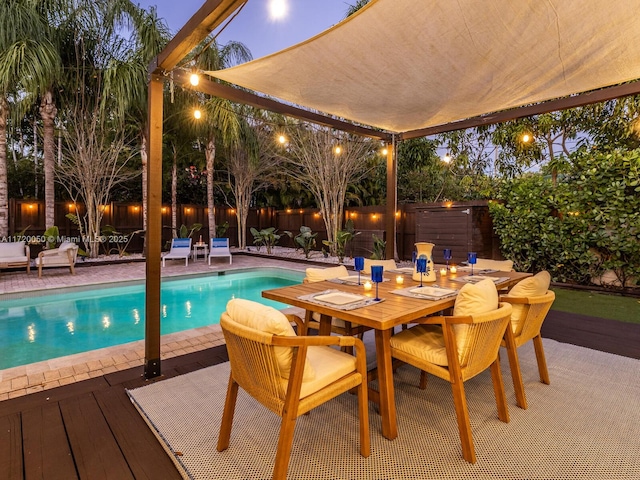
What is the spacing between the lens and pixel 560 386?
248 cm

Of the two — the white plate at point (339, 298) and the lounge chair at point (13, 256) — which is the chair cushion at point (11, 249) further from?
the white plate at point (339, 298)

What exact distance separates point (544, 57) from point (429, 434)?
2.79m

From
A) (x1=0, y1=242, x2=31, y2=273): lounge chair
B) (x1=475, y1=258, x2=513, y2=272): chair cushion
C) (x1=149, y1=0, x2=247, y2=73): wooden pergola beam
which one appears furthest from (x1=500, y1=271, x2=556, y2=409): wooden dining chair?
(x1=0, y1=242, x2=31, y2=273): lounge chair

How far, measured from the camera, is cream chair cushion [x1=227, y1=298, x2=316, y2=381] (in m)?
1.46

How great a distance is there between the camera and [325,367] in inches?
67.7

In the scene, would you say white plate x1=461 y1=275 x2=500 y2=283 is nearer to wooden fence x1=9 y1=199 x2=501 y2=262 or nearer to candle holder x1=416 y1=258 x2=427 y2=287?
candle holder x1=416 y1=258 x2=427 y2=287

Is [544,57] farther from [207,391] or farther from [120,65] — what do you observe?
[120,65]

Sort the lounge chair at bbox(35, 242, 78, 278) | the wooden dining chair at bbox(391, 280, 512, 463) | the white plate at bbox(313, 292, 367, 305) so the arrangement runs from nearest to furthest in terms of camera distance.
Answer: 1. the wooden dining chair at bbox(391, 280, 512, 463)
2. the white plate at bbox(313, 292, 367, 305)
3. the lounge chair at bbox(35, 242, 78, 278)

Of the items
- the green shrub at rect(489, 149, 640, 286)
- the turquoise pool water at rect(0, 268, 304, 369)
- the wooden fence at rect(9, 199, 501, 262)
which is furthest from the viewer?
the wooden fence at rect(9, 199, 501, 262)

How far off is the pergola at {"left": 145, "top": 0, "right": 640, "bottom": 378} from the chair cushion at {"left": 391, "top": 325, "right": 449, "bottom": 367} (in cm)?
180

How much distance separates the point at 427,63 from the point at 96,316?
5.25 m

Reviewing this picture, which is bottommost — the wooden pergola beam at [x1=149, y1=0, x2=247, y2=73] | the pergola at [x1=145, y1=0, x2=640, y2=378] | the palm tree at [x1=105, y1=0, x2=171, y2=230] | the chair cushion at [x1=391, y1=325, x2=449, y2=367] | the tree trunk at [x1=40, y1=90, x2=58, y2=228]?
the chair cushion at [x1=391, y1=325, x2=449, y2=367]

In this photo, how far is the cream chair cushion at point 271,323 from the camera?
4.80ft

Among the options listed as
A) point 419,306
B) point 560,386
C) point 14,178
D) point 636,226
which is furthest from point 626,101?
point 14,178
